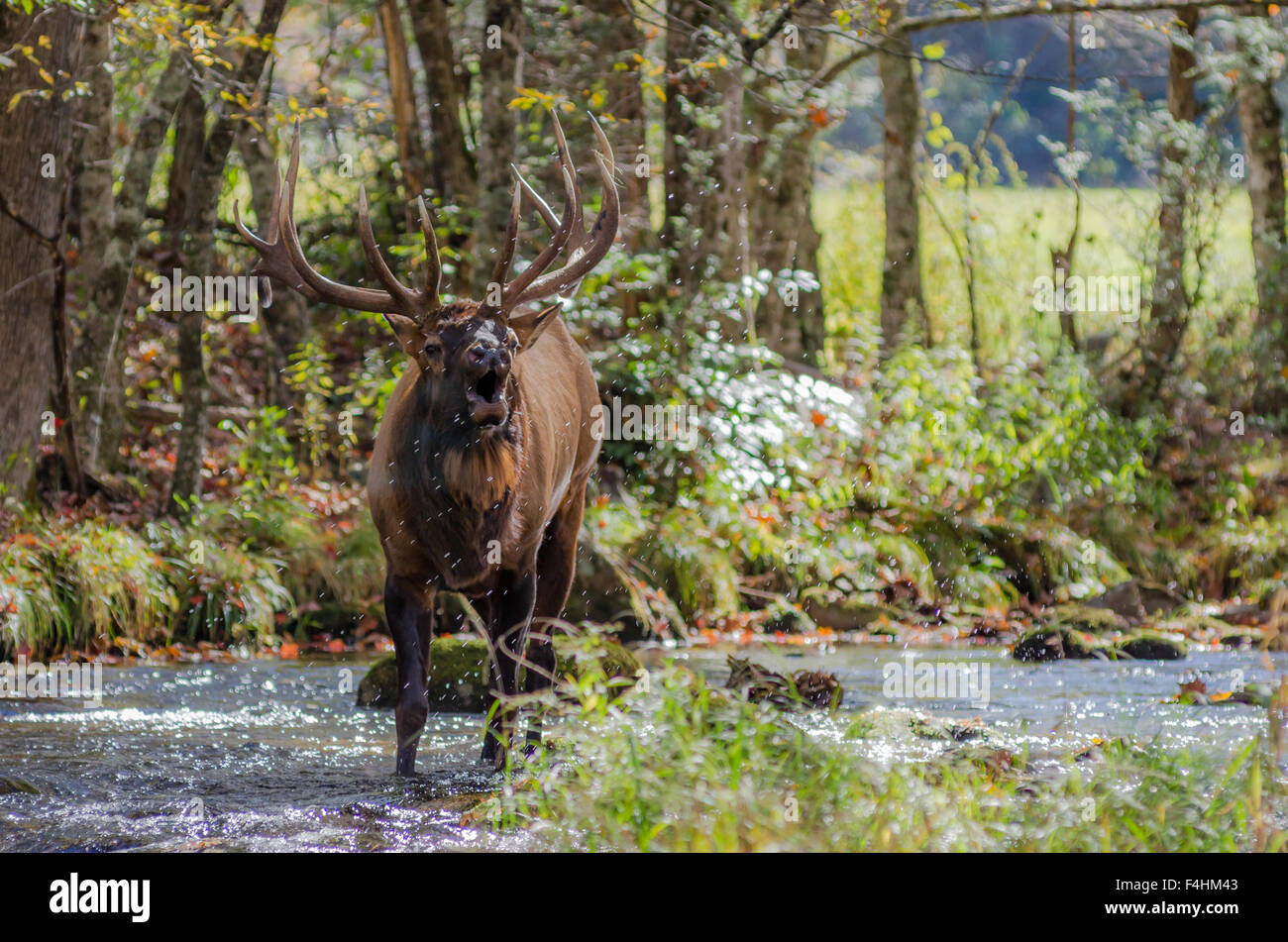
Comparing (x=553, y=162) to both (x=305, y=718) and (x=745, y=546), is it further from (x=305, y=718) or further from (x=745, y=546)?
(x=305, y=718)

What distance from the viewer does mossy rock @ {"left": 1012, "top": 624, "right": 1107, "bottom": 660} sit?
9.77 meters

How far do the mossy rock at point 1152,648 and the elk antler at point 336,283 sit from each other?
5.54 meters

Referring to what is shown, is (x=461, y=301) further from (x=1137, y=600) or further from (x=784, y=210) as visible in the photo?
(x=784, y=210)

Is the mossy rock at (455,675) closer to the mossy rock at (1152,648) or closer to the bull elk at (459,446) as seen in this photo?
the bull elk at (459,446)

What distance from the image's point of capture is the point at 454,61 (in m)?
16.9

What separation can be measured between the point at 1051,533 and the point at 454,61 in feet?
28.2

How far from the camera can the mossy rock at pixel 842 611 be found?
38.0ft

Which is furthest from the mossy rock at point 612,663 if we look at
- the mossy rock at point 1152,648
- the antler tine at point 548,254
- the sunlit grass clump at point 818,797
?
the mossy rock at point 1152,648

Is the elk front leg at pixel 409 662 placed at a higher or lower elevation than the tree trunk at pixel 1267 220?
lower

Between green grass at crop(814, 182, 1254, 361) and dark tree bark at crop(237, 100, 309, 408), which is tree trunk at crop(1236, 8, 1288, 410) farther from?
dark tree bark at crop(237, 100, 309, 408)

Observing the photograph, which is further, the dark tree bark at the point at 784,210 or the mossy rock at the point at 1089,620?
the dark tree bark at the point at 784,210

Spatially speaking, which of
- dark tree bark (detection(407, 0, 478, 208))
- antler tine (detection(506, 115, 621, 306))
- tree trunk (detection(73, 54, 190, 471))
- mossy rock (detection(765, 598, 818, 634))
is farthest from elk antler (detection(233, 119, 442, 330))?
dark tree bark (detection(407, 0, 478, 208))

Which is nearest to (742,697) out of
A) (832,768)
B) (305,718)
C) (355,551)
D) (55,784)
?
(832,768)

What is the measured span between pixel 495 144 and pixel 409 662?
6.00m
